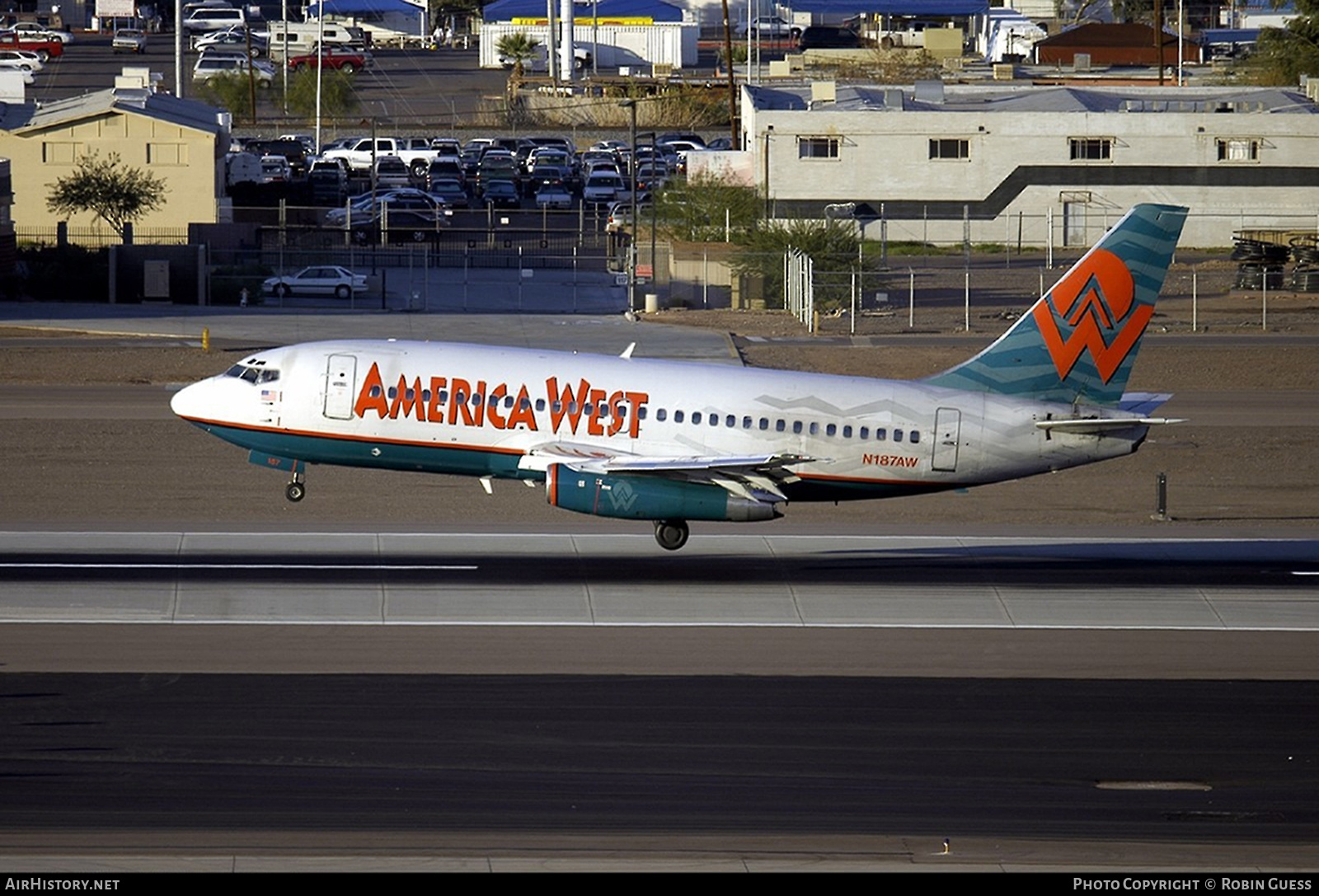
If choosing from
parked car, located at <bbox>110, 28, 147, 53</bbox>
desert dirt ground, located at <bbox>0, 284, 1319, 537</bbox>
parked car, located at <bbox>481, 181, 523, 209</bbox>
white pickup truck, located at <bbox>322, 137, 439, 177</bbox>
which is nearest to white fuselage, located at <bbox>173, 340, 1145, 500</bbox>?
desert dirt ground, located at <bbox>0, 284, 1319, 537</bbox>

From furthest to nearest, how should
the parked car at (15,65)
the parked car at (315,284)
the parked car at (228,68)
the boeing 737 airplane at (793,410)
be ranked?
1. the parked car at (15,65)
2. the parked car at (228,68)
3. the parked car at (315,284)
4. the boeing 737 airplane at (793,410)

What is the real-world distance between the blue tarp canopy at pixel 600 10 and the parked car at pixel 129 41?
110ft

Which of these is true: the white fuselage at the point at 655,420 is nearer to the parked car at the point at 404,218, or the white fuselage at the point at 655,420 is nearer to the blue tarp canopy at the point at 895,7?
the parked car at the point at 404,218

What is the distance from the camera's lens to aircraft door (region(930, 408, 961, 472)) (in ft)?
108

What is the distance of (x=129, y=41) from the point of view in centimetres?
15775

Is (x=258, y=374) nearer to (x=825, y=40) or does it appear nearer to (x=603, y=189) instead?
(x=603, y=189)

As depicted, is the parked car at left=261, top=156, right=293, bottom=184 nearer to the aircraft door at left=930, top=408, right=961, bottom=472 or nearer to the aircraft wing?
the aircraft wing

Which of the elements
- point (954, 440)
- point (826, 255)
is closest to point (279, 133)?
point (826, 255)

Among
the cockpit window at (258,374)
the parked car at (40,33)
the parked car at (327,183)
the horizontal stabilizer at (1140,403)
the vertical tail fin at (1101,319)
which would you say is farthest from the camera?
the parked car at (40,33)

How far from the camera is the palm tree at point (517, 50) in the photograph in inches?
6043

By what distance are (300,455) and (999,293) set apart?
52690mm

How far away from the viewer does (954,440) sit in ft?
108

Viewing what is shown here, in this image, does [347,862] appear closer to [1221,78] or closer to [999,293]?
[999,293]

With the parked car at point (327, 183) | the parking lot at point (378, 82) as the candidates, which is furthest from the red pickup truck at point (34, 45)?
the parked car at point (327, 183)
